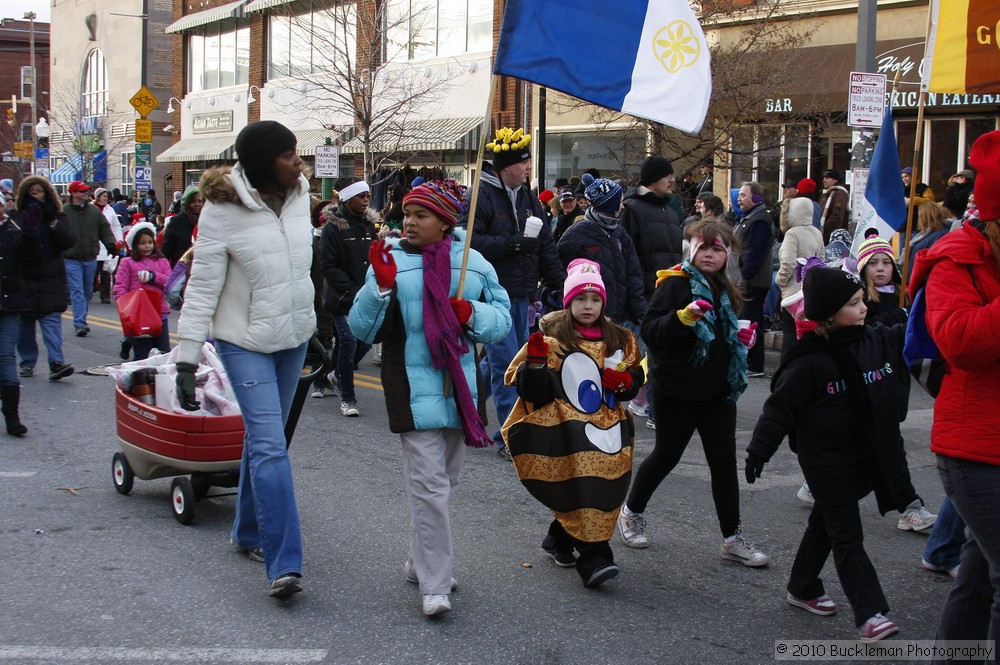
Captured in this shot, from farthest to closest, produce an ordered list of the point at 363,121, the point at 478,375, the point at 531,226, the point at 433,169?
the point at 363,121 < the point at 433,169 < the point at 531,226 < the point at 478,375

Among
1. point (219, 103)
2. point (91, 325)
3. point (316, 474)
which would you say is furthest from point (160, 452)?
point (219, 103)

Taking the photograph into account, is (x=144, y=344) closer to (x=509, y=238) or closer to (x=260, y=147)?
(x=509, y=238)

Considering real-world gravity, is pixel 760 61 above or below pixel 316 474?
above

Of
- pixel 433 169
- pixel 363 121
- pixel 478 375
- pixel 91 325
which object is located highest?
pixel 363 121

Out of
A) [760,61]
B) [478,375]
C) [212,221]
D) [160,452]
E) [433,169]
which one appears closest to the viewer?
[212,221]

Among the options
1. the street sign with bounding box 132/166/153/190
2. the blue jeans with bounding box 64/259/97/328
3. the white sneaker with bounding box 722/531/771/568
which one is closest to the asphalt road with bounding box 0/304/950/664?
the white sneaker with bounding box 722/531/771/568

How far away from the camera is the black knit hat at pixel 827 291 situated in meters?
4.25

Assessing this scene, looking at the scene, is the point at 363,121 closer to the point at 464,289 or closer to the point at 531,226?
the point at 531,226

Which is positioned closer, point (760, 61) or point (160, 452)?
point (160, 452)

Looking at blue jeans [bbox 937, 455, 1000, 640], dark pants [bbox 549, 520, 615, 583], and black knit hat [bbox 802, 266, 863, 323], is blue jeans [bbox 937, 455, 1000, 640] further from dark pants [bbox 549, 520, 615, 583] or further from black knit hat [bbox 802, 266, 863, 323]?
dark pants [bbox 549, 520, 615, 583]

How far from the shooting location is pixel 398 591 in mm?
4820

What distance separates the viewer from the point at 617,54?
5203 millimetres

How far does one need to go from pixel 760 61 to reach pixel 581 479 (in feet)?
47.8

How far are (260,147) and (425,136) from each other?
23.1 m
